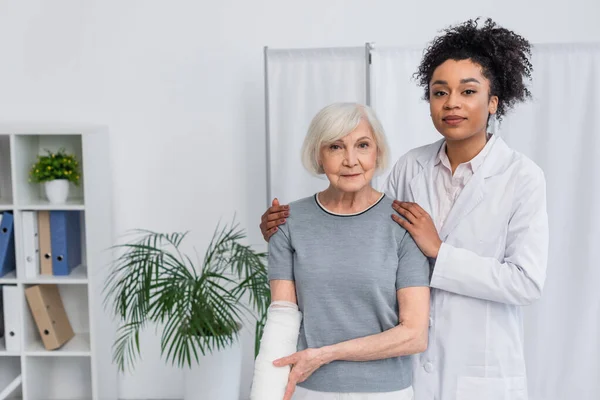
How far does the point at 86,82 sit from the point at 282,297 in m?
2.23

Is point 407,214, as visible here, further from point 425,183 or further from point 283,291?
point 283,291

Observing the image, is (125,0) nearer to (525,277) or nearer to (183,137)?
(183,137)

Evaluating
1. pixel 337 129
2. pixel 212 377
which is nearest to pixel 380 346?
pixel 337 129

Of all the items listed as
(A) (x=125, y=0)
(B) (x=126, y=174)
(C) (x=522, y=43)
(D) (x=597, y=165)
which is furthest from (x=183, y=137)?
(C) (x=522, y=43)

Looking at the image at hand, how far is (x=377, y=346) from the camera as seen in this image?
166cm

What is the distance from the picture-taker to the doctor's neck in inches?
72.1

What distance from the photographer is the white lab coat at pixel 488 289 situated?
1744 mm

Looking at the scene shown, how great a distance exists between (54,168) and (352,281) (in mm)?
2122

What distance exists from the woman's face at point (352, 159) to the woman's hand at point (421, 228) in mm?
121

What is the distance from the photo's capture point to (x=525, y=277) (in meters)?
1.74

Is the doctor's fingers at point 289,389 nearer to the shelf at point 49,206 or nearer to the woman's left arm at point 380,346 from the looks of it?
the woman's left arm at point 380,346

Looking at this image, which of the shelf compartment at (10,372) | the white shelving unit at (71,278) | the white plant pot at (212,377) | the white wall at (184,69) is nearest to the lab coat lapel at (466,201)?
the white plant pot at (212,377)

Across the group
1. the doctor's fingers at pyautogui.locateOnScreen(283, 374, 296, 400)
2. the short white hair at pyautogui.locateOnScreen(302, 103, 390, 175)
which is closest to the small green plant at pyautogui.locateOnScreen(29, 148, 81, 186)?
the short white hair at pyautogui.locateOnScreen(302, 103, 390, 175)

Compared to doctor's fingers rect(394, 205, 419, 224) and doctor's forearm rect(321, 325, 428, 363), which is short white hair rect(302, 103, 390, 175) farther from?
doctor's forearm rect(321, 325, 428, 363)
